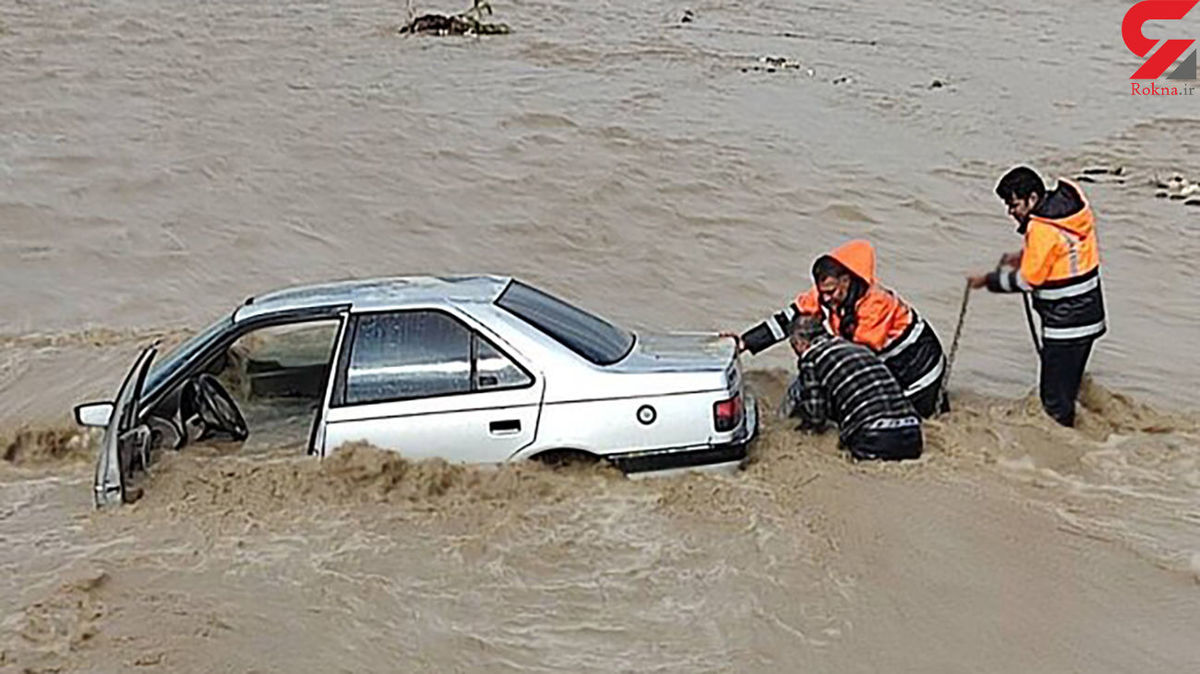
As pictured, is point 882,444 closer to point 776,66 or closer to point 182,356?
point 182,356

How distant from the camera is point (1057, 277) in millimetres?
8383

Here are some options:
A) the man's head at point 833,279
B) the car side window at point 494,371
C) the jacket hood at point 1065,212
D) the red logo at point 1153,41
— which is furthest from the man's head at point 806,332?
the red logo at point 1153,41

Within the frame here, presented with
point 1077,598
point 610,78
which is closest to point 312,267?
point 1077,598

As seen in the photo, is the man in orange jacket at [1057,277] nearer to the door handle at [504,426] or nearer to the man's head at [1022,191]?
the man's head at [1022,191]

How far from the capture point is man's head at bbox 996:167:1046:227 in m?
8.27

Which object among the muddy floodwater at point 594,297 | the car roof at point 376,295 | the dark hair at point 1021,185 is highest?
the dark hair at point 1021,185

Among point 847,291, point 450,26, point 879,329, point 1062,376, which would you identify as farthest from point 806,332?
point 450,26

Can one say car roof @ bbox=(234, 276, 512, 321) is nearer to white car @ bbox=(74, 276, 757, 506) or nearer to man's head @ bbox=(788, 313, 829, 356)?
white car @ bbox=(74, 276, 757, 506)

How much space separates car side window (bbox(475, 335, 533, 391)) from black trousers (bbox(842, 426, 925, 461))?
1.78 meters

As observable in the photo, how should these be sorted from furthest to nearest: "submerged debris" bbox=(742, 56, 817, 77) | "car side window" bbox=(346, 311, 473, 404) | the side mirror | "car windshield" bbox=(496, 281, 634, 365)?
"submerged debris" bbox=(742, 56, 817, 77), the side mirror, "car windshield" bbox=(496, 281, 634, 365), "car side window" bbox=(346, 311, 473, 404)

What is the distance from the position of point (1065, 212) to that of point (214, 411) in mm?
4680

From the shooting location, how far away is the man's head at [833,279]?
25.4 feet

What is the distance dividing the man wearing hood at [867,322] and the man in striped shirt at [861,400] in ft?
0.78

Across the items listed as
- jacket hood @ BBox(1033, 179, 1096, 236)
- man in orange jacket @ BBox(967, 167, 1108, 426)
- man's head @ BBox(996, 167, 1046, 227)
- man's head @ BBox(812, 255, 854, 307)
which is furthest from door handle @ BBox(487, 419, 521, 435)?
jacket hood @ BBox(1033, 179, 1096, 236)
